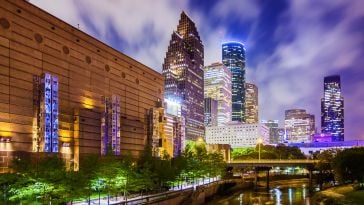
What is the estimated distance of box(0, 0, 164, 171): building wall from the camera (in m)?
70.9

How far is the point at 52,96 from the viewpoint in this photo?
78.6 m

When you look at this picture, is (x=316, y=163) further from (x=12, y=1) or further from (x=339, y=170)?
(x=12, y=1)

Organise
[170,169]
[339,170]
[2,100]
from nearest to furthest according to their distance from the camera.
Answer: [2,100]
[170,169]
[339,170]

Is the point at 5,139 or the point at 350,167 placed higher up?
the point at 5,139

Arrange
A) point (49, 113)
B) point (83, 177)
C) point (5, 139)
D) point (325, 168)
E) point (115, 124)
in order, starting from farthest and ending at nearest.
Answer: point (325, 168), point (115, 124), point (49, 113), point (5, 139), point (83, 177)

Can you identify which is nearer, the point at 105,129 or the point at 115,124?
the point at 105,129

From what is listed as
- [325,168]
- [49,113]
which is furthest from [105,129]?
[325,168]

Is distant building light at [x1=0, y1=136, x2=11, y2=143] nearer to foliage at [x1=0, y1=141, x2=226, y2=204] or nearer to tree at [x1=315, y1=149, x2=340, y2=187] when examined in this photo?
foliage at [x1=0, y1=141, x2=226, y2=204]

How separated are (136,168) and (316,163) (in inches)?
3726

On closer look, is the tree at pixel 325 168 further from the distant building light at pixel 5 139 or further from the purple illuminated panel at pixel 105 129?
the distant building light at pixel 5 139

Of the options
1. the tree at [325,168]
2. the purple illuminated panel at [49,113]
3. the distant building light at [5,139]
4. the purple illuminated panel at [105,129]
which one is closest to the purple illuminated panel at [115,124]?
the purple illuminated panel at [105,129]

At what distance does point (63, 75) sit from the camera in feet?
279

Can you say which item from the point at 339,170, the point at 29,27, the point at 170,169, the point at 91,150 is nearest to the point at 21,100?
the point at 29,27

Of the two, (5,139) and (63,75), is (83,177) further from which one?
(63,75)
